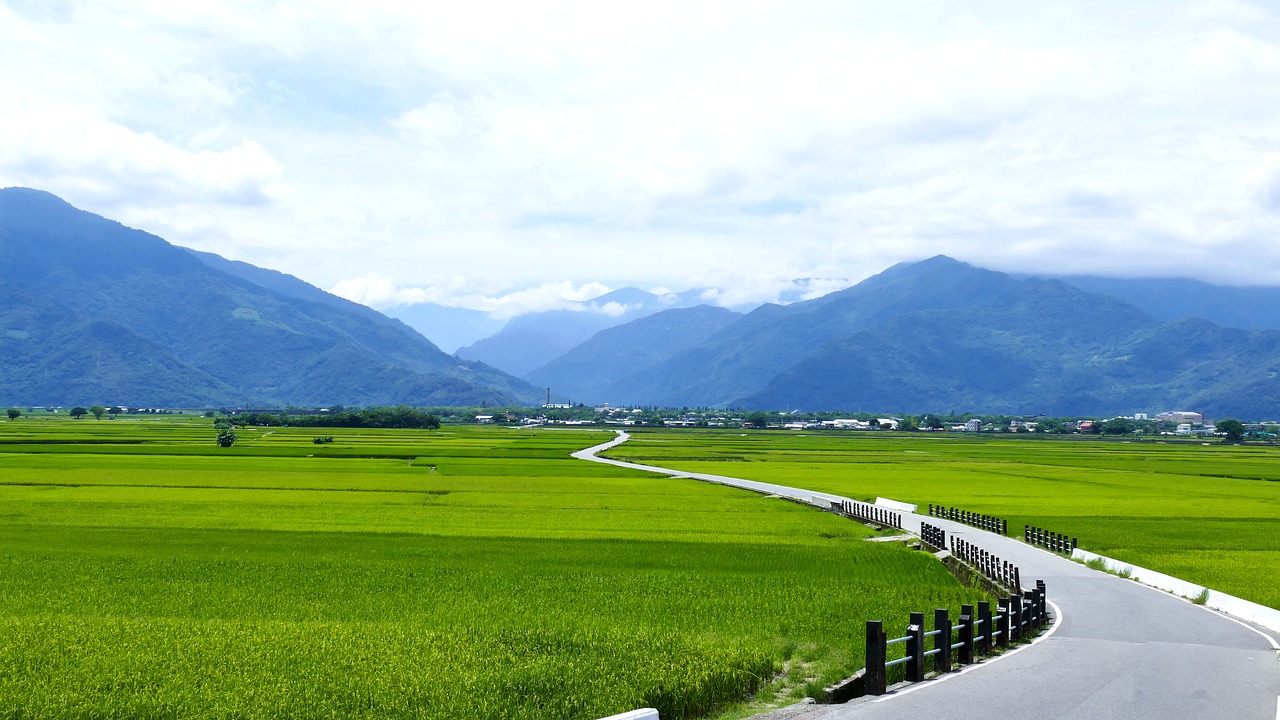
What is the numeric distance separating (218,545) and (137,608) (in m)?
11.5

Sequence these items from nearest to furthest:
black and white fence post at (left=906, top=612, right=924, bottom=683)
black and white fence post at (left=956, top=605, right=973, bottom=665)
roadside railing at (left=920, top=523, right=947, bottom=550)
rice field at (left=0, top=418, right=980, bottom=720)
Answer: rice field at (left=0, top=418, right=980, bottom=720), black and white fence post at (left=906, top=612, right=924, bottom=683), black and white fence post at (left=956, top=605, right=973, bottom=665), roadside railing at (left=920, top=523, right=947, bottom=550)

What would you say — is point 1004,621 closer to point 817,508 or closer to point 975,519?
point 975,519

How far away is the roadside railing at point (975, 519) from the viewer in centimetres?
4312

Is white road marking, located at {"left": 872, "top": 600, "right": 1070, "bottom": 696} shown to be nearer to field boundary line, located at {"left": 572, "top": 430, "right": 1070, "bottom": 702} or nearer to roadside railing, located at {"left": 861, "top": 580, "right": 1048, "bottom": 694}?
field boundary line, located at {"left": 572, "top": 430, "right": 1070, "bottom": 702}

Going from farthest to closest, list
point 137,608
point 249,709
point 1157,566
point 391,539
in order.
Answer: point 391,539 < point 1157,566 < point 137,608 < point 249,709

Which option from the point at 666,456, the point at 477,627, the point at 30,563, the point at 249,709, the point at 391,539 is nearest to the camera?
the point at 249,709

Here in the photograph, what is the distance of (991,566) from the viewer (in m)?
29.2

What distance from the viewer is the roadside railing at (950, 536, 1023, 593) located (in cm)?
2553

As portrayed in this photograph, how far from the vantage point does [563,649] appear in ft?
55.9

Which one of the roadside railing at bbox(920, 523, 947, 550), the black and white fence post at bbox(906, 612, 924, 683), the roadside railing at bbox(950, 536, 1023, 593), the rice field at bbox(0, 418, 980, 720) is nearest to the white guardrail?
the rice field at bbox(0, 418, 980, 720)

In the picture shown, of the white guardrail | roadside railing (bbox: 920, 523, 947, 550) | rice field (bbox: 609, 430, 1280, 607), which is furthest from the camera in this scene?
roadside railing (bbox: 920, 523, 947, 550)

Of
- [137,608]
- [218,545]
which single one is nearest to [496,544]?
[218,545]

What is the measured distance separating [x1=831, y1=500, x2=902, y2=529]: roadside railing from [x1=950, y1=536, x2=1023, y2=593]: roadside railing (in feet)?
30.2

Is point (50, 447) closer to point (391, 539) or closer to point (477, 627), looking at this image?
point (391, 539)
